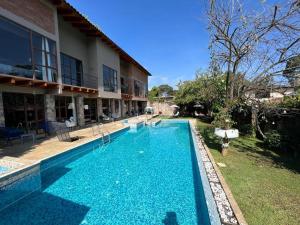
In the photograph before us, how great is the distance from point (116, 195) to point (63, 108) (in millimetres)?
10638

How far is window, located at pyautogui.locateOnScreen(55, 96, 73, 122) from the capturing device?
13.1m

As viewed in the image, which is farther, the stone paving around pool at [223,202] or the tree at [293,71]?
the tree at [293,71]

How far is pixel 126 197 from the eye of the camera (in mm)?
4984

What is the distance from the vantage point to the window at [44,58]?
1000 centimetres

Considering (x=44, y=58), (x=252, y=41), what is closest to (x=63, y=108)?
(x=44, y=58)

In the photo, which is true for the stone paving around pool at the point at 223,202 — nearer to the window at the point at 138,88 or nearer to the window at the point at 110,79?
the window at the point at 110,79

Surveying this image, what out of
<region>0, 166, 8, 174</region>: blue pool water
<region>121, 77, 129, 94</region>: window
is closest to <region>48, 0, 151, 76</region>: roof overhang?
<region>121, 77, 129, 94</region>: window

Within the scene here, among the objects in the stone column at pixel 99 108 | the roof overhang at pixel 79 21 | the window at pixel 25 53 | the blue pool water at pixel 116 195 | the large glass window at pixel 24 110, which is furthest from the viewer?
the stone column at pixel 99 108

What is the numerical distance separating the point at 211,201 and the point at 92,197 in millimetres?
3079

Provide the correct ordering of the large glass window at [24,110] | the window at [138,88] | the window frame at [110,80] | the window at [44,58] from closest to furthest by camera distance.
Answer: the large glass window at [24,110] → the window at [44,58] → the window frame at [110,80] → the window at [138,88]

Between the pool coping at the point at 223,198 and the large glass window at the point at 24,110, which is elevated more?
the large glass window at the point at 24,110

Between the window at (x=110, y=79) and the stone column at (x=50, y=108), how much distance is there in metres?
6.31

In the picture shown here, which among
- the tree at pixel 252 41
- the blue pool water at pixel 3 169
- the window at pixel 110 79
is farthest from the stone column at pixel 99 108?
the blue pool water at pixel 3 169

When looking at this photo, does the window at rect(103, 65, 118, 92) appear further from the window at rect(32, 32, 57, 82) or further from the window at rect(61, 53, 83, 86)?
the window at rect(32, 32, 57, 82)
